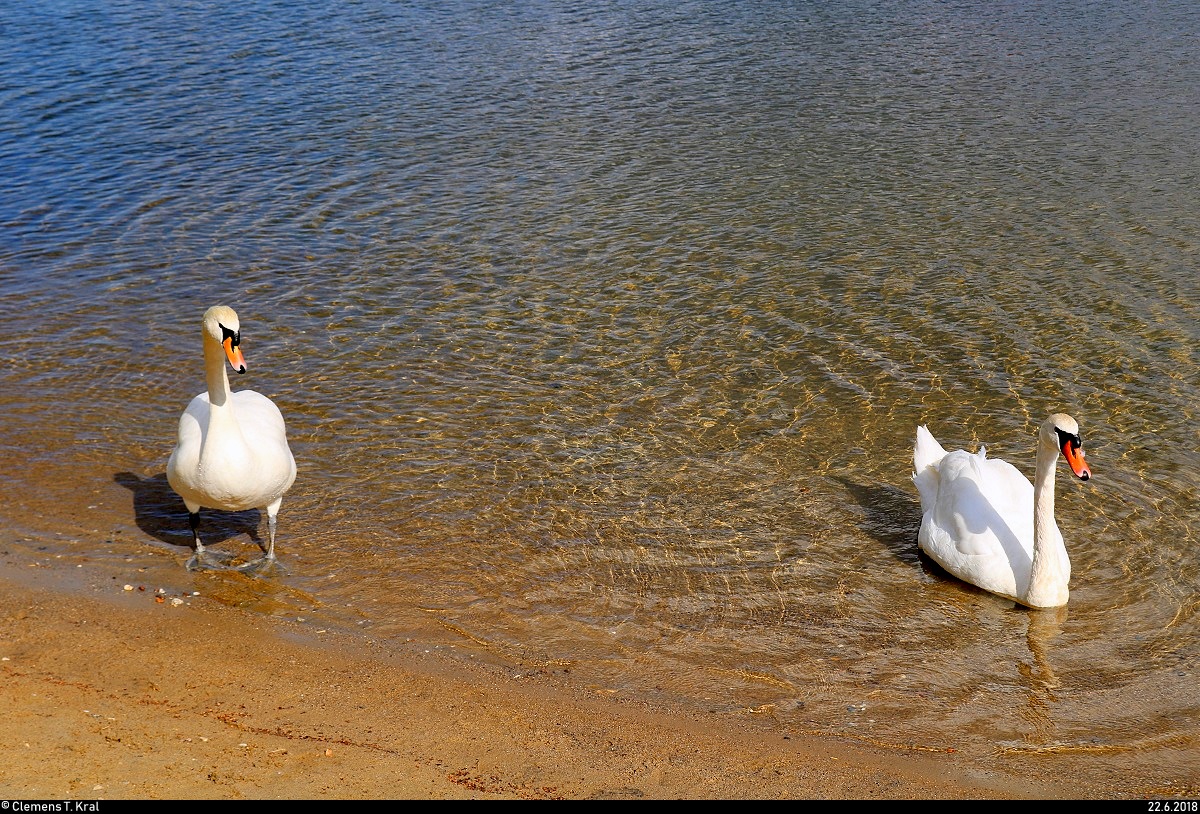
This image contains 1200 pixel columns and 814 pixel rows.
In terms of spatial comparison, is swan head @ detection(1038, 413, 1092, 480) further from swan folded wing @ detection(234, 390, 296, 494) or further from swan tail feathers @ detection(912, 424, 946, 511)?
swan folded wing @ detection(234, 390, 296, 494)

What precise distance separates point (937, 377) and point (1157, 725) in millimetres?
4037

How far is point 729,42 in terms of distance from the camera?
1853cm

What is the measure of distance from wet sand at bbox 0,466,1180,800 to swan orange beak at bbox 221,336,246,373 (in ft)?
4.47

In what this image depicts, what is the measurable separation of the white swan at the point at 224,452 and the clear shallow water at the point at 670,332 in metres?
0.54

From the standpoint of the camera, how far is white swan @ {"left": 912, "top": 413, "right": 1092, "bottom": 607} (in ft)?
21.3

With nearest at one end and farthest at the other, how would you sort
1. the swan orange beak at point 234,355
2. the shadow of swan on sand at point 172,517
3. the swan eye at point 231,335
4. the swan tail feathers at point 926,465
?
the swan orange beak at point 234,355
the swan eye at point 231,335
the shadow of swan on sand at point 172,517
the swan tail feathers at point 926,465

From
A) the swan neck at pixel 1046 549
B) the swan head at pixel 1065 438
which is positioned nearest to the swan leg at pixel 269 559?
the swan neck at pixel 1046 549

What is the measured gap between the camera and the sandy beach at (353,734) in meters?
4.65

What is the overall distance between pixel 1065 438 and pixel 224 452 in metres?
4.75

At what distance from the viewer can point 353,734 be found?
16.6 ft

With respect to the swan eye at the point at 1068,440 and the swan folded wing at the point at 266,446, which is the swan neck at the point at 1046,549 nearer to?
Answer: the swan eye at the point at 1068,440

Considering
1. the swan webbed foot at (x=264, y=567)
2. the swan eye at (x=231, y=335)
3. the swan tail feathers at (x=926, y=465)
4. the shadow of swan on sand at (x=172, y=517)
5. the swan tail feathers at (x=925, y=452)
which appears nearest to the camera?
the swan eye at (x=231, y=335)

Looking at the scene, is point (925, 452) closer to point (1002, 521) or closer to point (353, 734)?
point (1002, 521)

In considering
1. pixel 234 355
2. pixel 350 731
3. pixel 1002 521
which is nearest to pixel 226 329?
pixel 234 355
